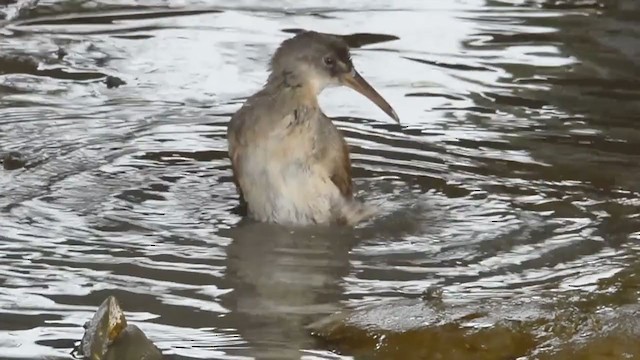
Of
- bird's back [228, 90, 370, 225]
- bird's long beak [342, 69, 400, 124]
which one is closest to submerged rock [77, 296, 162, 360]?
bird's back [228, 90, 370, 225]

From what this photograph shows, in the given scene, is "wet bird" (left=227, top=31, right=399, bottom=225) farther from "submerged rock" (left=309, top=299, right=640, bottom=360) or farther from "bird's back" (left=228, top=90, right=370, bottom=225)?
"submerged rock" (left=309, top=299, right=640, bottom=360)

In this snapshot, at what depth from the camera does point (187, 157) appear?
8.48 meters

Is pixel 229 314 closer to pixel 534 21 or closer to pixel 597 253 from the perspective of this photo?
pixel 597 253

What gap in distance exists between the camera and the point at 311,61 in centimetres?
757

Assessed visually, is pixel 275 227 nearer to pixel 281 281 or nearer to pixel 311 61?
pixel 311 61

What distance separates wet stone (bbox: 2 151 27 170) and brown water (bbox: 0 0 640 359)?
84mm

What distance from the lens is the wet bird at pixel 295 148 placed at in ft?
24.1

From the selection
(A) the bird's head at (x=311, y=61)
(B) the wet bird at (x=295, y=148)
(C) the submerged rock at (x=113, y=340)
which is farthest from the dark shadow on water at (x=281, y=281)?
(A) the bird's head at (x=311, y=61)

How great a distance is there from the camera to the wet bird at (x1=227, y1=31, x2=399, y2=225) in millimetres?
7332

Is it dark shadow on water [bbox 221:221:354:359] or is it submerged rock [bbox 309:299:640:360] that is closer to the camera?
submerged rock [bbox 309:299:640:360]

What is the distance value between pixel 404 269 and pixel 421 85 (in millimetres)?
3508

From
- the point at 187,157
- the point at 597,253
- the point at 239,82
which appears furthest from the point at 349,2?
the point at 597,253

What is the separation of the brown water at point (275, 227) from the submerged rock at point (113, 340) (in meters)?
0.12

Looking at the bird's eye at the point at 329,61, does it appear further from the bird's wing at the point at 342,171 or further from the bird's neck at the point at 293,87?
the bird's wing at the point at 342,171
